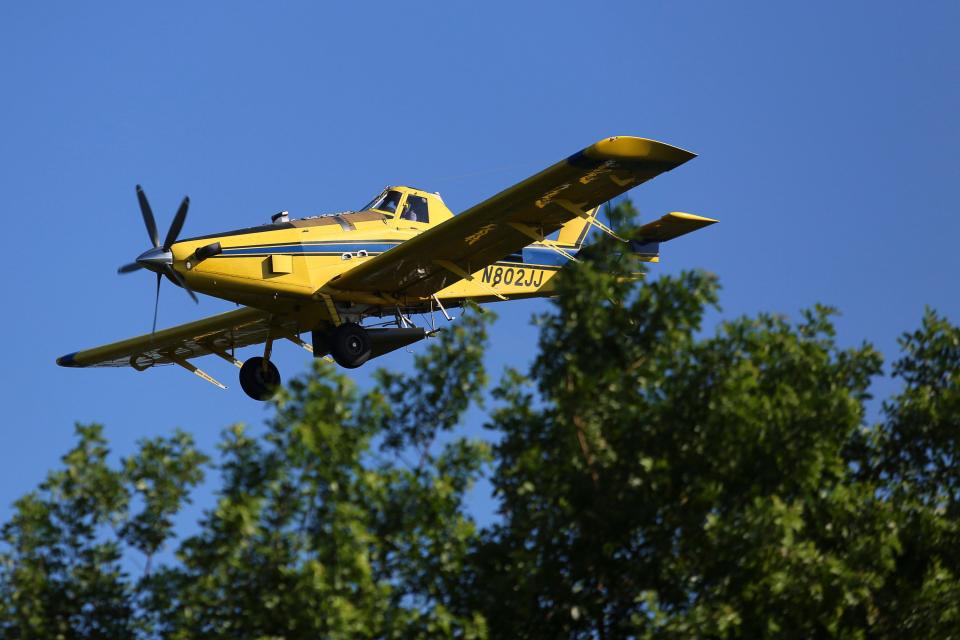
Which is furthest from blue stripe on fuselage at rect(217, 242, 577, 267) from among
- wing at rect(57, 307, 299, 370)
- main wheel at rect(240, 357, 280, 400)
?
main wheel at rect(240, 357, 280, 400)

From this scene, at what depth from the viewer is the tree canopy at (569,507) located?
16.5 m

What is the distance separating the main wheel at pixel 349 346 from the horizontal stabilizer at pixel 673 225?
17.7 ft

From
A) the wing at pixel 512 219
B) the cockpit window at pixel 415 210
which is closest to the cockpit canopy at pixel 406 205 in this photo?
the cockpit window at pixel 415 210

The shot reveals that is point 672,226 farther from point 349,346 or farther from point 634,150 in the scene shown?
point 349,346

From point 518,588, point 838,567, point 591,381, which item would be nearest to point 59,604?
point 518,588

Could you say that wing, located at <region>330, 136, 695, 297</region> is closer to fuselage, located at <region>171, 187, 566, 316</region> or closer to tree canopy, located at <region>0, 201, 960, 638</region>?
fuselage, located at <region>171, 187, 566, 316</region>

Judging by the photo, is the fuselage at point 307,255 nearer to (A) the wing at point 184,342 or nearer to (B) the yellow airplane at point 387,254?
(B) the yellow airplane at point 387,254

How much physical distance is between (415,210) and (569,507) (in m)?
11.9

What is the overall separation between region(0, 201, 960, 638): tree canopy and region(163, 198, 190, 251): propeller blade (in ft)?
28.5

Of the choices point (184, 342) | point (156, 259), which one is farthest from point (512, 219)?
point (184, 342)

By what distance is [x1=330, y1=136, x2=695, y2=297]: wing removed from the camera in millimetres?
23953

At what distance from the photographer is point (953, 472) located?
1956cm

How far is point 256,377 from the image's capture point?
2900 cm

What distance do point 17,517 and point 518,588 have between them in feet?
18.6
